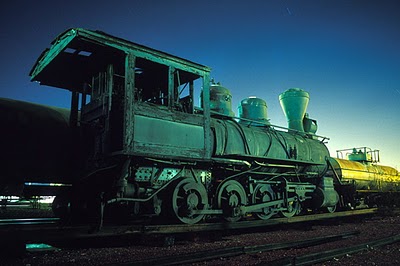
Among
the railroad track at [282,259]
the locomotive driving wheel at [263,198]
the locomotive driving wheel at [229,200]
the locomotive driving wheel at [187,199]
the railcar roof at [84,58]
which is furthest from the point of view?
the locomotive driving wheel at [263,198]

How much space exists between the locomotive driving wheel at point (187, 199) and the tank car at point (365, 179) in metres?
7.20

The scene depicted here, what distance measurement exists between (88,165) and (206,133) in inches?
97.5

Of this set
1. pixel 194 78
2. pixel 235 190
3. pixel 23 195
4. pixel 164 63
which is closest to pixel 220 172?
pixel 235 190

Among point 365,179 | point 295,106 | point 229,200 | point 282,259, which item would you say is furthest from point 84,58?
point 365,179

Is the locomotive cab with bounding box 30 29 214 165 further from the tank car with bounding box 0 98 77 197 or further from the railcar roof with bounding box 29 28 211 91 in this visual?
the tank car with bounding box 0 98 77 197

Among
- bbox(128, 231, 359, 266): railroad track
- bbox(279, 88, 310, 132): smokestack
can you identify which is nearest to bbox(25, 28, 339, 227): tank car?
bbox(128, 231, 359, 266): railroad track

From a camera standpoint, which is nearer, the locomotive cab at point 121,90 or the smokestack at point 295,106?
the locomotive cab at point 121,90

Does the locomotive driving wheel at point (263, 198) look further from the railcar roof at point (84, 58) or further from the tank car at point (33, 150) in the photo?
the tank car at point (33, 150)

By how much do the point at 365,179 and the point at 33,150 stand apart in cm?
1441

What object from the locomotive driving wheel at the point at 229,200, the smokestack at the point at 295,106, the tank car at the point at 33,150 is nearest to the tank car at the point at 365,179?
the smokestack at the point at 295,106

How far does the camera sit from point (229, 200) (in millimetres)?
7199

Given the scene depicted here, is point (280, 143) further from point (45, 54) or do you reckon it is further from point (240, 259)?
point (45, 54)

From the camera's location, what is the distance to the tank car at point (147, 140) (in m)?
5.45

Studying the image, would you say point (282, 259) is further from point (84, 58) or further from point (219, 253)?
point (84, 58)
